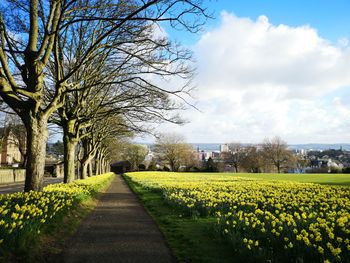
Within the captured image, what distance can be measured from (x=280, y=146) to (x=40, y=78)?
103995 millimetres

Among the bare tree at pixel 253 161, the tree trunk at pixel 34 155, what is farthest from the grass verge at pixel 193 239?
the bare tree at pixel 253 161

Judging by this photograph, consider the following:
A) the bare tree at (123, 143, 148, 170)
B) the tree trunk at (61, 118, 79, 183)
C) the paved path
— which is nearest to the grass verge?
the paved path

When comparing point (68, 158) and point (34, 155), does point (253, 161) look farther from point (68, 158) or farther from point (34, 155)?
point (34, 155)

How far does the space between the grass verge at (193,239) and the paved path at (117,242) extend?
0.24 m

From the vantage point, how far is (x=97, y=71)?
18734 millimetres

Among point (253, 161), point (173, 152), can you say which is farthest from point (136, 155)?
point (253, 161)

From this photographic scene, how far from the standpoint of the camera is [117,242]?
26.1ft

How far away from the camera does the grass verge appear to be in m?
6.61

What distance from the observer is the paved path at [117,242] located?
6644mm

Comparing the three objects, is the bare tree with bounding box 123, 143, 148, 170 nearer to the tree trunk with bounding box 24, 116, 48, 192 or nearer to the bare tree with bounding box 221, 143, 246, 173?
the bare tree with bounding box 221, 143, 246, 173

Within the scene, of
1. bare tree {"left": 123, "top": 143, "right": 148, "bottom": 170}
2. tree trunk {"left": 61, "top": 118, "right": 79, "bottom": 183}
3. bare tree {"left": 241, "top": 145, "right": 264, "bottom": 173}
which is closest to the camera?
tree trunk {"left": 61, "top": 118, "right": 79, "bottom": 183}

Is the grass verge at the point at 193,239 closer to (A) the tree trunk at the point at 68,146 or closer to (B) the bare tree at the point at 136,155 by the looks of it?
(A) the tree trunk at the point at 68,146

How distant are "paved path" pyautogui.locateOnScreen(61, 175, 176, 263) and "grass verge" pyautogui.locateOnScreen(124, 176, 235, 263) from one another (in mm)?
241

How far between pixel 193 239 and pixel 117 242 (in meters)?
1.69
